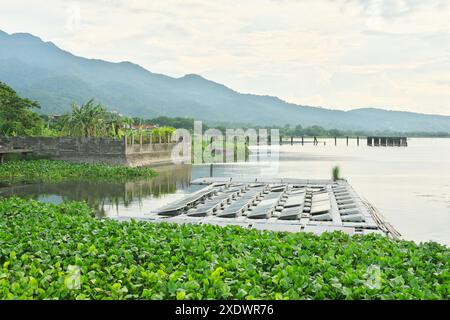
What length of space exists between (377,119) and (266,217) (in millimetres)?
180518

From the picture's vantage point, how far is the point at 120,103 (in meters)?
176

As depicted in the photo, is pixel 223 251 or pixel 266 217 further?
pixel 266 217

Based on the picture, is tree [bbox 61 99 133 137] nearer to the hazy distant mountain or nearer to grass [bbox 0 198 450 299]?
grass [bbox 0 198 450 299]

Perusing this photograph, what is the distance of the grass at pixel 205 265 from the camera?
482 centimetres

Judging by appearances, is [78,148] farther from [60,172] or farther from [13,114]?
[13,114]

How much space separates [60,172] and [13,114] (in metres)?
9.50

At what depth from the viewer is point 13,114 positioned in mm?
31250

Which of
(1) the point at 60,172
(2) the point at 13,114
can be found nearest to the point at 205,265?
(1) the point at 60,172

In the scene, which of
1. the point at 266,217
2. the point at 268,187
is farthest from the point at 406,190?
the point at 266,217

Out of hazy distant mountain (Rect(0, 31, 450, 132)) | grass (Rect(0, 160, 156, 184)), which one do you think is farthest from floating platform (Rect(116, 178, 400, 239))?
hazy distant mountain (Rect(0, 31, 450, 132))

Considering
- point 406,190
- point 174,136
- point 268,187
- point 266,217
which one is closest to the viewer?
point 266,217

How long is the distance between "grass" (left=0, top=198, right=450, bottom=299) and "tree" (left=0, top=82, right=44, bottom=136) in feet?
79.2

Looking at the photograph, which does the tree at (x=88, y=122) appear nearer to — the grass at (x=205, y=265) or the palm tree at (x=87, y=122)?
the palm tree at (x=87, y=122)
